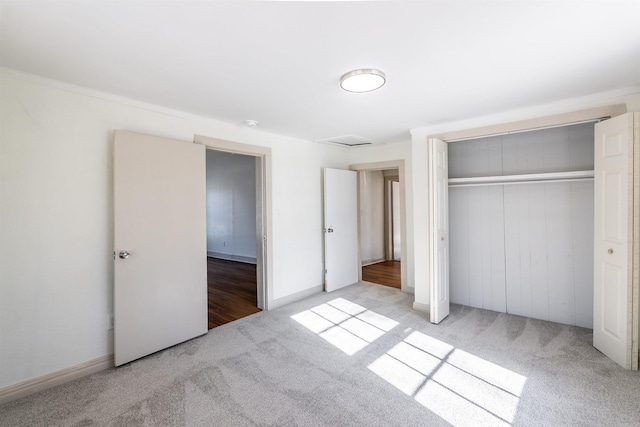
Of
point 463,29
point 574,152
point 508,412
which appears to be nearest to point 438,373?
point 508,412

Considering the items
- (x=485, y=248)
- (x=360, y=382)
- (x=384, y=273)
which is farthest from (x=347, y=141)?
(x=360, y=382)

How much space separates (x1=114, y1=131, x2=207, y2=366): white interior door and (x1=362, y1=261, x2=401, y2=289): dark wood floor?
121 inches

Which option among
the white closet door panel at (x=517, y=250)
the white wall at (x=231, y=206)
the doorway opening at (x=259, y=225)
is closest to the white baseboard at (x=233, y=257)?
the white wall at (x=231, y=206)

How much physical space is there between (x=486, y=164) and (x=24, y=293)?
4702 millimetres

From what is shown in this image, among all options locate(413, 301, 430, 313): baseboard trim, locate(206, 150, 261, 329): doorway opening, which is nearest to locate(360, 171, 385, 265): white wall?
locate(206, 150, 261, 329): doorway opening

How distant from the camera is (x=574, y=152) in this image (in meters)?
3.15

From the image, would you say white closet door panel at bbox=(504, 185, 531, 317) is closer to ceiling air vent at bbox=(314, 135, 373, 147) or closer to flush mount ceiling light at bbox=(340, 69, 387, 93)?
ceiling air vent at bbox=(314, 135, 373, 147)

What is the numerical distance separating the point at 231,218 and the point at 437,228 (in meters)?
5.53

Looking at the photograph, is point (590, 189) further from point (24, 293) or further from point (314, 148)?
point (24, 293)

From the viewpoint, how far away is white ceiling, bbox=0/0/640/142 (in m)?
1.44

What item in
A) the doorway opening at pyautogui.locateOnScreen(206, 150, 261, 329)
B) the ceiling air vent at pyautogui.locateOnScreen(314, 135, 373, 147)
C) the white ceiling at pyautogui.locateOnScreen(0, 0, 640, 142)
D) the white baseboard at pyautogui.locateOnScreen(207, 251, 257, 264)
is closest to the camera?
the white ceiling at pyautogui.locateOnScreen(0, 0, 640, 142)

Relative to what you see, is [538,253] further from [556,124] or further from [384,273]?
[384,273]

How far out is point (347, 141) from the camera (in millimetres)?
4449

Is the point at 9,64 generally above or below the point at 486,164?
above
